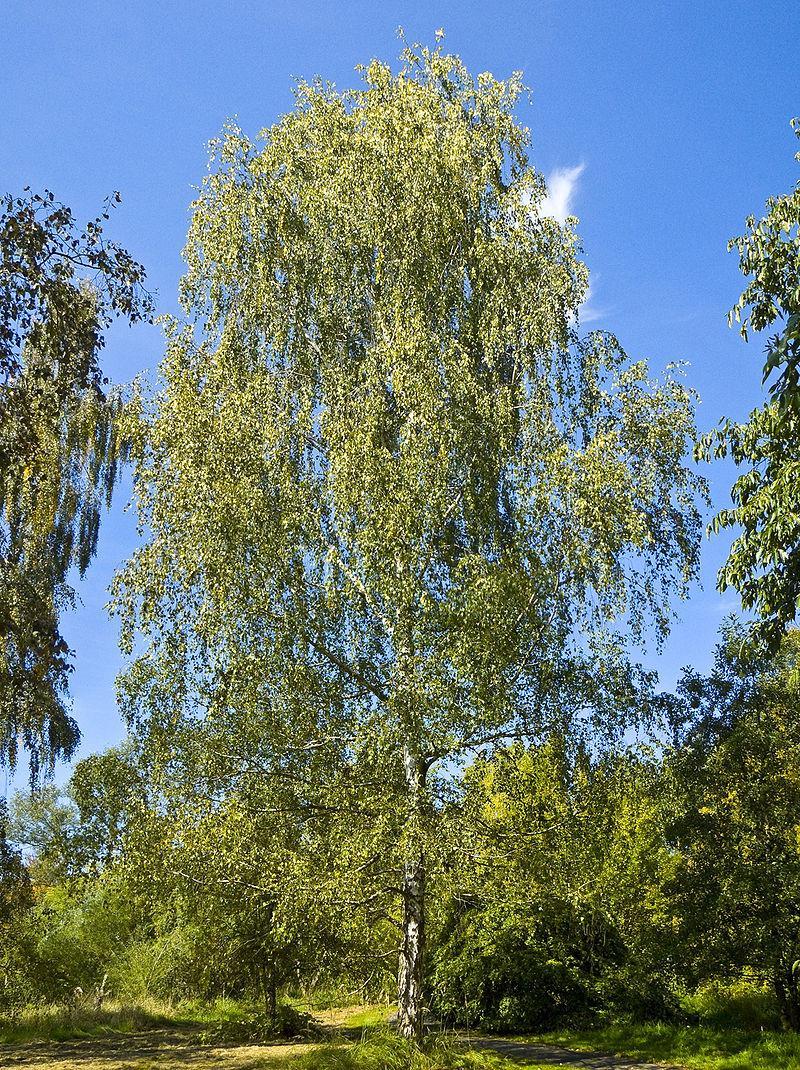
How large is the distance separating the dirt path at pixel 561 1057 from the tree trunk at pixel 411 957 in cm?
199

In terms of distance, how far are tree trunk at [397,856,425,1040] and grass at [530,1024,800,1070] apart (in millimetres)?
4425

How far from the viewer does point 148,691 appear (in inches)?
471

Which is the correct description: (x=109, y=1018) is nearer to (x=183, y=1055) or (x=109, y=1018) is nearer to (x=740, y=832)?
(x=183, y=1055)

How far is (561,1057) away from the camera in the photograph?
44.9 ft

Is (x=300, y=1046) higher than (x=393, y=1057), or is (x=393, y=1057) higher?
(x=393, y=1057)

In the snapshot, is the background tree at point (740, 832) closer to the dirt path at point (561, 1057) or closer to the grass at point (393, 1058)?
the dirt path at point (561, 1057)

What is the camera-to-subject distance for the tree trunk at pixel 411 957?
11.4 meters

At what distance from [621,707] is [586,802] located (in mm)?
1426

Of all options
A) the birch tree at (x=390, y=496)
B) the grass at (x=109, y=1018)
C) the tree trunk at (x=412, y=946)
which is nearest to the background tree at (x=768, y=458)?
the birch tree at (x=390, y=496)

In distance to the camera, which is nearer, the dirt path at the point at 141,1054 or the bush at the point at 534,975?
the dirt path at the point at 141,1054

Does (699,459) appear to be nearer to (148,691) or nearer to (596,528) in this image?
(596,528)

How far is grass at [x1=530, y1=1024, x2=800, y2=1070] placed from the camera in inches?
464

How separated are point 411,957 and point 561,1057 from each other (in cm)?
447

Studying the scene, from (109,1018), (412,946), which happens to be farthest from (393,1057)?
(109,1018)
